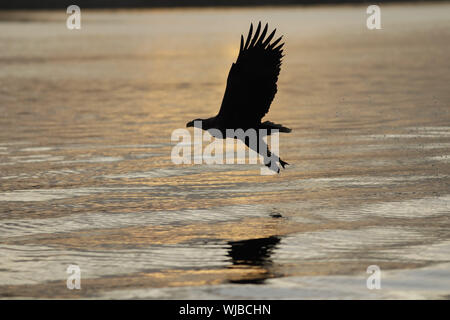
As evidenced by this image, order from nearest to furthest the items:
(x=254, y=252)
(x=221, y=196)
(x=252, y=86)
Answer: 1. (x=254, y=252)
2. (x=252, y=86)
3. (x=221, y=196)

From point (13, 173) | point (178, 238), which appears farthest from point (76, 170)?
point (178, 238)

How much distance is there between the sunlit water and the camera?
9.21 metres

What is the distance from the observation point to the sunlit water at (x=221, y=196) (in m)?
9.21

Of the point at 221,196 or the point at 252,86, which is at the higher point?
the point at 252,86

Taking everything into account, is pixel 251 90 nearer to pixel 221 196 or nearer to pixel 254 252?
pixel 221 196

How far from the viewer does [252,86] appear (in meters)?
11.9

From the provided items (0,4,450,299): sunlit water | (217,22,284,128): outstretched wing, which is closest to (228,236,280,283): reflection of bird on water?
(0,4,450,299): sunlit water

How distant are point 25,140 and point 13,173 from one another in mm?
3099

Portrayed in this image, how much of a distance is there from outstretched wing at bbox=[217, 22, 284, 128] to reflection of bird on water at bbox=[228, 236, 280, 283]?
6.79 ft

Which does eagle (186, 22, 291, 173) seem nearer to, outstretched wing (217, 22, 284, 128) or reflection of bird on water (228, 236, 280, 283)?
outstretched wing (217, 22, 284, 128)

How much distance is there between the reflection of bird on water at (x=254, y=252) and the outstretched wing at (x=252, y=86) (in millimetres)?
2069

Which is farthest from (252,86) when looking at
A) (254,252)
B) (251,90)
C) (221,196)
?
(254,252)

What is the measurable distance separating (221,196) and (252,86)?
1.51 m
